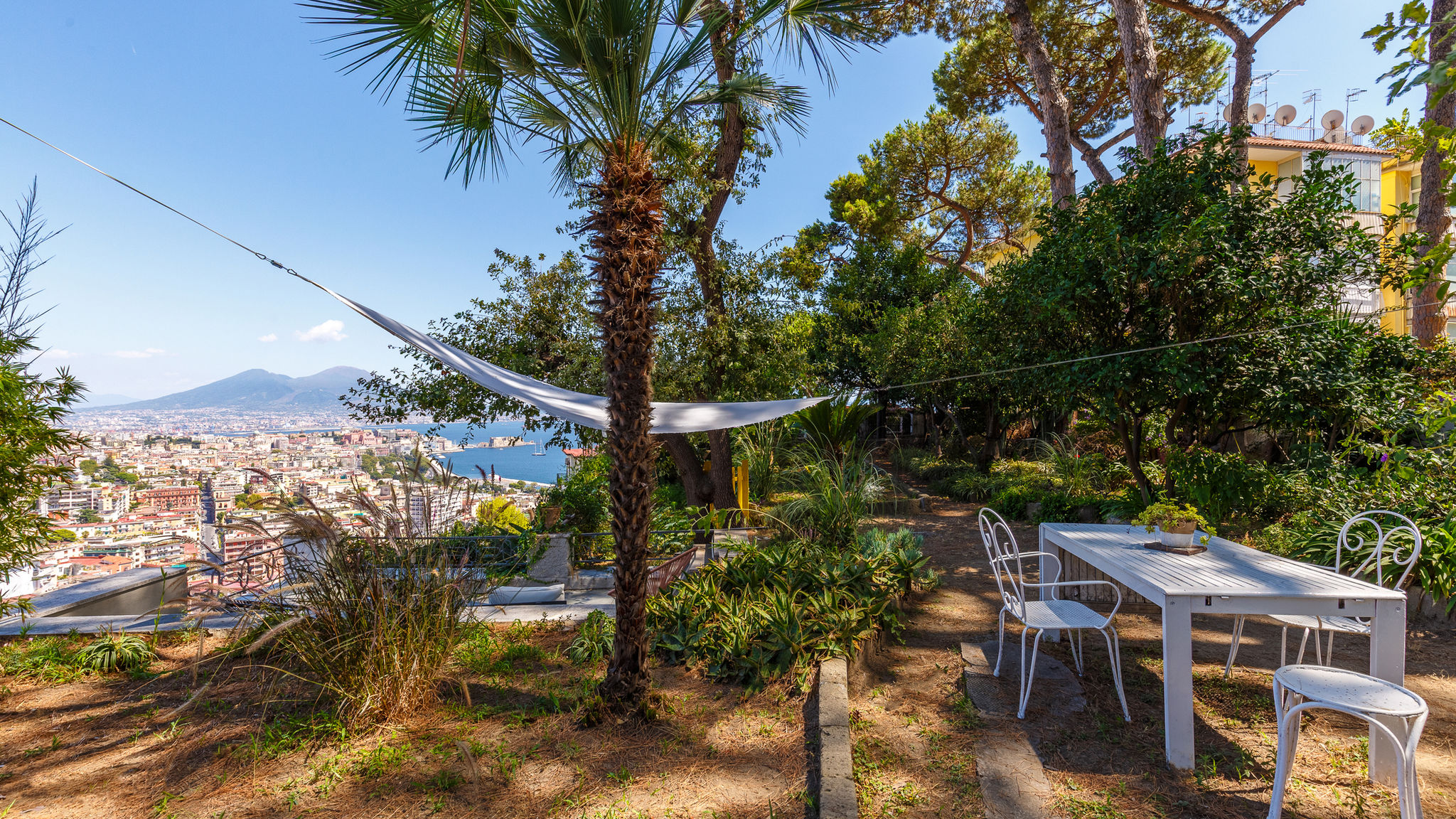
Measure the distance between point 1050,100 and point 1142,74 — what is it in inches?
38.3

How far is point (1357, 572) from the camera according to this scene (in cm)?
257

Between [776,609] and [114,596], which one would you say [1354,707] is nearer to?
[776,609]

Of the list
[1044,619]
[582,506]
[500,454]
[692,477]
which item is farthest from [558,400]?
[692,477]

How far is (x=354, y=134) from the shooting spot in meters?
6.72

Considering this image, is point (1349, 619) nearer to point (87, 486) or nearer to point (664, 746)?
point (664, 746)

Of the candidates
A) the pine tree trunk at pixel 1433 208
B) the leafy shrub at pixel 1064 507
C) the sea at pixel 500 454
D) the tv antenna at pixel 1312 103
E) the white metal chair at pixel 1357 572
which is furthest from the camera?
the tv antenna at pixel 1312 103

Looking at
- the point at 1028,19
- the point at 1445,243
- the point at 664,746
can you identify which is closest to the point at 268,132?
the point at 664,746

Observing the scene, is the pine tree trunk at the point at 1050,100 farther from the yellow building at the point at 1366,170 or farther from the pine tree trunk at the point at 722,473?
the yellow building at the point at 1366,170

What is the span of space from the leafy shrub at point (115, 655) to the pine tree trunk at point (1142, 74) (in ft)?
30.7

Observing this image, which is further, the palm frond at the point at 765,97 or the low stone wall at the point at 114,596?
the low stone wall at the point at 114,596

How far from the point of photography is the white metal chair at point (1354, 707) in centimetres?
158

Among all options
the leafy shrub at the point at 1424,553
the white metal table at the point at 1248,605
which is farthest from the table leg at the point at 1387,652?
the leafy shrub at the point at 1424,553

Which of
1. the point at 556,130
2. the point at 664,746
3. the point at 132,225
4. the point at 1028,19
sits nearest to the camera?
the point at 664,746

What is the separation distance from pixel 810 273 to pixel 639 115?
8209 mm
